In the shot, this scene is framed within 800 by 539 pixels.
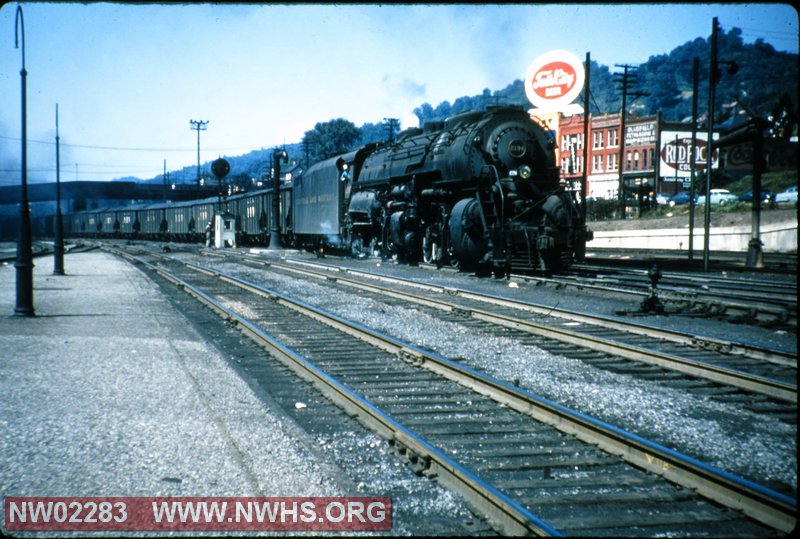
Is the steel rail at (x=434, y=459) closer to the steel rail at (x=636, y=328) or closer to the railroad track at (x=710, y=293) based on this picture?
the steel rail at (x=636, y=328)

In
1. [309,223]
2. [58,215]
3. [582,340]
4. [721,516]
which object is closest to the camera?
[721,516]

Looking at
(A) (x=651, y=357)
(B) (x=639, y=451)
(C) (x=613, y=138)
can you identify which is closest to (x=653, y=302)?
(A) (x=651, y=357)

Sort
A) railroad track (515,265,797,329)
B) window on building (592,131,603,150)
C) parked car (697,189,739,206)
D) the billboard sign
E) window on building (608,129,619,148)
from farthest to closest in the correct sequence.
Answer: window on building (592,131,603,150), window on building (608,129,619,148), the billboard sign, parked car (697,189,739,206), railroad track (515,265,797,329)

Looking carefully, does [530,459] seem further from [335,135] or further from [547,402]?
[335,135]

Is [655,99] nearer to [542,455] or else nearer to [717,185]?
[717,185]

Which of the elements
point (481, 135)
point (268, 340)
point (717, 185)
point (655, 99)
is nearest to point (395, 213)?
point (481, 135)

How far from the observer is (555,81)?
30.3 m

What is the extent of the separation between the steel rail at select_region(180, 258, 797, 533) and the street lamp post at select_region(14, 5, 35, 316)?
23.9ft

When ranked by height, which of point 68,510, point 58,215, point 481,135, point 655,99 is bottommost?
point 68,510

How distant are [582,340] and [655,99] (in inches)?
6840

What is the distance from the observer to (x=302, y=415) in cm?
596

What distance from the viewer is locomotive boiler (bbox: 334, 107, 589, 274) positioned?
1650 centimetres

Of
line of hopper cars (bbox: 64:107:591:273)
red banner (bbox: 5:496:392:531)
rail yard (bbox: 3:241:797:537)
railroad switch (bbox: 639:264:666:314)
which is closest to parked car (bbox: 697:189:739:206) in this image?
line of hopper cars (bbox: 64:107:591:273)

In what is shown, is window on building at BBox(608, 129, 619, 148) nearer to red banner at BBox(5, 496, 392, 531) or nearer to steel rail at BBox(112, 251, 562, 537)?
steel rail at BBox(112, 251, 562, 537)
